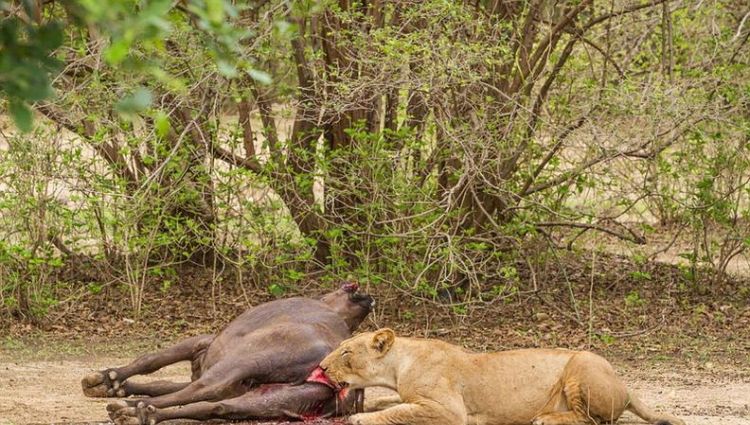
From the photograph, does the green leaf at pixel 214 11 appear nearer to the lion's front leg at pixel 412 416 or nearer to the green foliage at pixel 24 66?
the green foliage at pixel 24 66

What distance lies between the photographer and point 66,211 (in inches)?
445

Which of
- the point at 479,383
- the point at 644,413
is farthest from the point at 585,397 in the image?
the point at 479,383

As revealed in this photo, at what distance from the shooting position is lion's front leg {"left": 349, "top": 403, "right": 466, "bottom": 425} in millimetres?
6750

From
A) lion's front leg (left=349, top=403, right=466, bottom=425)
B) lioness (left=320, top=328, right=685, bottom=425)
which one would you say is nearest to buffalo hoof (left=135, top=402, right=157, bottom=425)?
lioness (left=320, top=328, right=685, bottom=425)

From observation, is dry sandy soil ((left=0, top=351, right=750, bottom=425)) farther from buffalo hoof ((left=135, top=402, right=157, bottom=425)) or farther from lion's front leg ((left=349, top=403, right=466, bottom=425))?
lion's front leg ((left=349, top=403, right=466, bottom=425))

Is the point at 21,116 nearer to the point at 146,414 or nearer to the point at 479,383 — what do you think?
the point at 146,414

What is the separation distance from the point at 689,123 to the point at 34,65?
8.75 meters

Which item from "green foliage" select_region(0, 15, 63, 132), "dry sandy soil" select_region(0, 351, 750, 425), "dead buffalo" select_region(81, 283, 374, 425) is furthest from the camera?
"dry sandy soil" select_region(0, 351, 750, 425)

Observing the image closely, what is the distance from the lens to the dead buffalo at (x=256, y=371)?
708 centimetres

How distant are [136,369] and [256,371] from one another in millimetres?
1033

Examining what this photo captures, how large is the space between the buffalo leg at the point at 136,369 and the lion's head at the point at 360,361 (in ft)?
4.29

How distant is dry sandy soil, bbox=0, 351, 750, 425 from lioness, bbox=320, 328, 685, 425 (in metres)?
0.50

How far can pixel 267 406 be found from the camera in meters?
7.14

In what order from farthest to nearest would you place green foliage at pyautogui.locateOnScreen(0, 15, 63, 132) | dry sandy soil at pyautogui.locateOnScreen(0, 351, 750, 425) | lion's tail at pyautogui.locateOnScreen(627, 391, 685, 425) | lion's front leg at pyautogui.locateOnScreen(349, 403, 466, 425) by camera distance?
dry sandy soil at pyautogui.locateOnScreen(0, 351, 750, 425)
lion's tail at pyautogui.locateOnScreen(627, 391, 685, 425)
lion's front leg at pyautogui.locateOnScreen(349, 403, 466, 425)
green foliage at pyautogui.locateOnScreen(0, 15, 63, 132)
